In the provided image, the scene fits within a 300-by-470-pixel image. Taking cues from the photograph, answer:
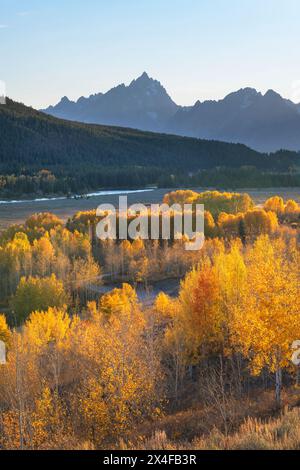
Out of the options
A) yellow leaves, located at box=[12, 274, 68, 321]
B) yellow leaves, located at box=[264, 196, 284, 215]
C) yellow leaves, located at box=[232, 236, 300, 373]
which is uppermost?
yellow leaves, located at box=[264, 196, 284, 215]

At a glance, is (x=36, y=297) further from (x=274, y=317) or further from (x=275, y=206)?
(x=275, y=206)

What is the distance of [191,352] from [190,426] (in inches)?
553

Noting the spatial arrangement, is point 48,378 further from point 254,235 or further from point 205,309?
point 254,235

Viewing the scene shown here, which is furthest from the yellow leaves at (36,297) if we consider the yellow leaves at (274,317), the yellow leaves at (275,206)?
the yellow leaves at (275,206)

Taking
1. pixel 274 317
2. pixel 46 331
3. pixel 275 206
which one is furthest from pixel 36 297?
pixel 275 206

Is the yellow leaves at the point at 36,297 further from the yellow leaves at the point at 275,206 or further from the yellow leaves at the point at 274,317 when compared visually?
the yellow leaves at the point at 275,206

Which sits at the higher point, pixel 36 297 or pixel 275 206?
pixel 275 206

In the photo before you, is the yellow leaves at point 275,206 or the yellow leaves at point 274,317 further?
the yellow leaves at point 275,206

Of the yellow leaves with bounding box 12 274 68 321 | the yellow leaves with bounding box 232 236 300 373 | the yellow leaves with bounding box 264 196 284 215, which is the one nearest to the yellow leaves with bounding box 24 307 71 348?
the yellow leaves with bounding box 12 274 68 321

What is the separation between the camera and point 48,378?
3666cm

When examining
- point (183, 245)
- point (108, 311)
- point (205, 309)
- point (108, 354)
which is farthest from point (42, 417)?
point (183, 245)

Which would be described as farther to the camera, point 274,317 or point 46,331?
point 46,331

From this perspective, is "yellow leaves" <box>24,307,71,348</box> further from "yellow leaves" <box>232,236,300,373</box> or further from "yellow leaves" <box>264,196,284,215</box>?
"yellow leaves" <box>264,196,284,215</box>

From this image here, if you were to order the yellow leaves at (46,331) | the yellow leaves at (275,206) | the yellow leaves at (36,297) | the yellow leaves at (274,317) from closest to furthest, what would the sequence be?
1. the yellow leaves at (274,317)
2. the yellow leaves at (46,331)
3. the yellow leaves at (36,297)
4. the yellow leaves at (275,206)
